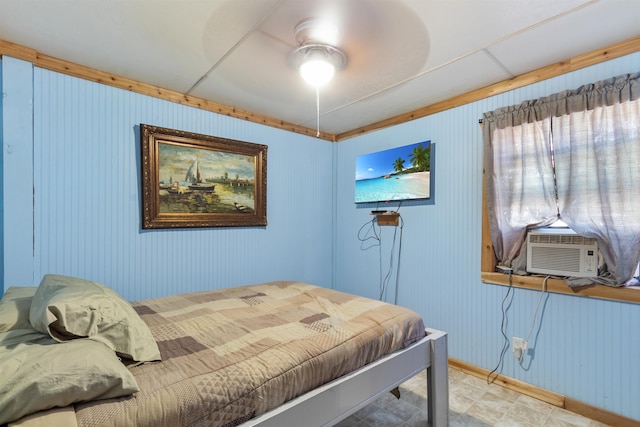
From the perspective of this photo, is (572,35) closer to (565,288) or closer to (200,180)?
(565,288)

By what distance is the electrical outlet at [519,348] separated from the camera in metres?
2.25

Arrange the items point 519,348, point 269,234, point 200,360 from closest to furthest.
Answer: point 200,360 < point 519,348 < point 269,234

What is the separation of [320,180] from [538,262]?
242 cm

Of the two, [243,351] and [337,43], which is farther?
[337,43]

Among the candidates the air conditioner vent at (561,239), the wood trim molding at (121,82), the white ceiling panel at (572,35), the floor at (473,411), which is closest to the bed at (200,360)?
the floor at (473,411)

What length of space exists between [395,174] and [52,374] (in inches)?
Result: 115

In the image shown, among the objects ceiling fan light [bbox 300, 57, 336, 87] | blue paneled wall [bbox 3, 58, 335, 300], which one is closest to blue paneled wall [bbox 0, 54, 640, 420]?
blue paneled wall [bbox 3, 58, 335, 300]

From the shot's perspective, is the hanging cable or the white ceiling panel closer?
the white ceiling panel

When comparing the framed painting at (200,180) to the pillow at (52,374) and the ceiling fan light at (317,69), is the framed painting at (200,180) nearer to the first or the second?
the ceiling fan light at (317,69)

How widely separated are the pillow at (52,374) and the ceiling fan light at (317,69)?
1.91 meters

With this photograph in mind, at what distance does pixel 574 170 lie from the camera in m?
2.01

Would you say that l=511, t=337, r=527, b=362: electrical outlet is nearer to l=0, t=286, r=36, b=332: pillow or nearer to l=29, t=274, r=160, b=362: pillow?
l=29, t=274, r=160, b=362: pillow

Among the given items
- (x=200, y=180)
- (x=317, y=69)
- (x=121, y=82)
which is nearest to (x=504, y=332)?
(x=317, y=69)

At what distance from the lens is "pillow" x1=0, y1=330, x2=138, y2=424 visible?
788 mm
